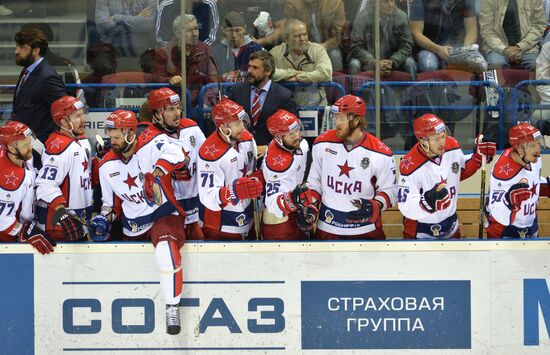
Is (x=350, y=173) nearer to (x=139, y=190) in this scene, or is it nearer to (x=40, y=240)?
(x=139, y=190)

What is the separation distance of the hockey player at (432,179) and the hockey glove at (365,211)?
0.47 feet

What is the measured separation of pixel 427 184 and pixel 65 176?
6.64ft

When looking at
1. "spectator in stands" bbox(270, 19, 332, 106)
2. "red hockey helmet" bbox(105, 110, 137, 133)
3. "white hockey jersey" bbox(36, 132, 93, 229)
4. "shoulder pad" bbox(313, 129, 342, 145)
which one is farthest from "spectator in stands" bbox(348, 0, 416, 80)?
"white hockey jersey" bbox(36, 132, 93, 229)

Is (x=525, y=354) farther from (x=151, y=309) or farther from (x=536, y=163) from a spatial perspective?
(x=151, y=309)

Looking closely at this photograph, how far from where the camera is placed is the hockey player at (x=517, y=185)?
20.7 ft

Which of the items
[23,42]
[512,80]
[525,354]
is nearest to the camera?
[525,354]

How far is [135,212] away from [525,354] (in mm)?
2249

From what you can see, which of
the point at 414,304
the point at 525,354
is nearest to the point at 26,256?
the point at 414,304

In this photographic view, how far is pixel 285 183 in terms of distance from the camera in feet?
20.5

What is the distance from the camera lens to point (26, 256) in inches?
241

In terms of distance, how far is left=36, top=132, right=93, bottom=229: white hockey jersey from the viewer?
6.25m

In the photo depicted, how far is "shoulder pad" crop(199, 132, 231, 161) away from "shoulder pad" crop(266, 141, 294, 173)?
0.24 m

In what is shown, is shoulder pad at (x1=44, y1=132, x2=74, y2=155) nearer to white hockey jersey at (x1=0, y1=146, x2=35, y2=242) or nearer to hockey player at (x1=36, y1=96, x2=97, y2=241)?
hockey player at (x1=36, y1=96, x2=97, y2=241)

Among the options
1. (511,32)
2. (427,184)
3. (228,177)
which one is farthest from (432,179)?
(511,32)
